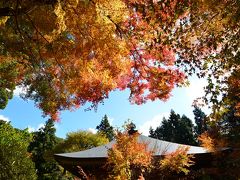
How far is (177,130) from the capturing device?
59938mm

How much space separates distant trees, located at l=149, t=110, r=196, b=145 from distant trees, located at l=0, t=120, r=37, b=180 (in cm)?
4353

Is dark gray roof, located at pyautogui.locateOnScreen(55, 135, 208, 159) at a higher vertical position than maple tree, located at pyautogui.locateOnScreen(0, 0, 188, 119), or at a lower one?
lower

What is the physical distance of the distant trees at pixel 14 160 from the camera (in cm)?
1258

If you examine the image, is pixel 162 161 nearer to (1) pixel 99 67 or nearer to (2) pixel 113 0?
(1) pixel 99 67

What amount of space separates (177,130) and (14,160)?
4939cm

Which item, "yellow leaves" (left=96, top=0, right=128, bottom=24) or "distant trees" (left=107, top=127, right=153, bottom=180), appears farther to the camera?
"distant trees" (left=107, top=127, right=153, bottom=180)

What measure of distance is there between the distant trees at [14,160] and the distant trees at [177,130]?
143 ft

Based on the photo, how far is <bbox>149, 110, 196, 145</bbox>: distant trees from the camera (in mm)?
54997

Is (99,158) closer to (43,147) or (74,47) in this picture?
(74,47)

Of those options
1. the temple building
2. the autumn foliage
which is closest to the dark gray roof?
the temple building

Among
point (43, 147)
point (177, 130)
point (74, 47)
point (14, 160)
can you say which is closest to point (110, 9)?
point (74, 47)

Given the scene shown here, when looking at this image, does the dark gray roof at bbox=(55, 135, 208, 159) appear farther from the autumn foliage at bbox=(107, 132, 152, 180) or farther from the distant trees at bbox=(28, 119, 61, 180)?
the distant trees at bbox=(28, 119, 61, 180)

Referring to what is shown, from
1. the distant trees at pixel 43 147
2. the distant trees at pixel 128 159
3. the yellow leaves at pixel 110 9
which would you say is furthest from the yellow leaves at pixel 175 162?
the distant trees at pixel 43 147

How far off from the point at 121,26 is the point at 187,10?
2.87 metres
